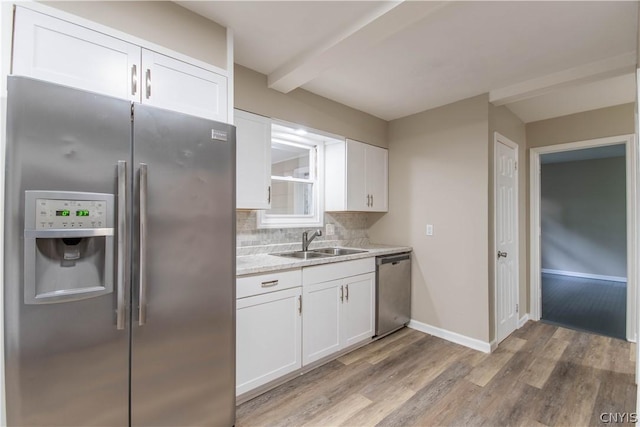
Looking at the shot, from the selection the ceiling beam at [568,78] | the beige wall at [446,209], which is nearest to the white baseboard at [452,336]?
the beige wall at [446,209]

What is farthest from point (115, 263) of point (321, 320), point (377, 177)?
point (377, 177)

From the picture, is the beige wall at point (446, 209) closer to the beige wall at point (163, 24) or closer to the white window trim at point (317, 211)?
the white window trim at point (317, 211)

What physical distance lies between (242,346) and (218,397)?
14.4 inches

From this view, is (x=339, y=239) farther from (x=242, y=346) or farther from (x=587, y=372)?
(x=587, y=372)

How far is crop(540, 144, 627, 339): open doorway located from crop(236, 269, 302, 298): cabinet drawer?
15.1 feet

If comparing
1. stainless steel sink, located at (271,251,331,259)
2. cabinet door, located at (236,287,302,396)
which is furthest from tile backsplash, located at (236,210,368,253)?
cabinet door, located at (236,287,302,396)

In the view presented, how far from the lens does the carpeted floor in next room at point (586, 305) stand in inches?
136

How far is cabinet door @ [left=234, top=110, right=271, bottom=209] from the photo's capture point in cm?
235

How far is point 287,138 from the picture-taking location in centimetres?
313

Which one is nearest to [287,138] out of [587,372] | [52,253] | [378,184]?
[378,184]

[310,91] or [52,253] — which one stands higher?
[310,91]

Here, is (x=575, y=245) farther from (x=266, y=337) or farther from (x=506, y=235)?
(x=266, y=337)

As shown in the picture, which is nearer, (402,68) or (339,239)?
(402,68)

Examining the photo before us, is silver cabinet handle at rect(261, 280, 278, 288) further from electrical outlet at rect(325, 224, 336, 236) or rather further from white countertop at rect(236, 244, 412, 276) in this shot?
electrical outlet at rect(325, 224, 336, 236)
